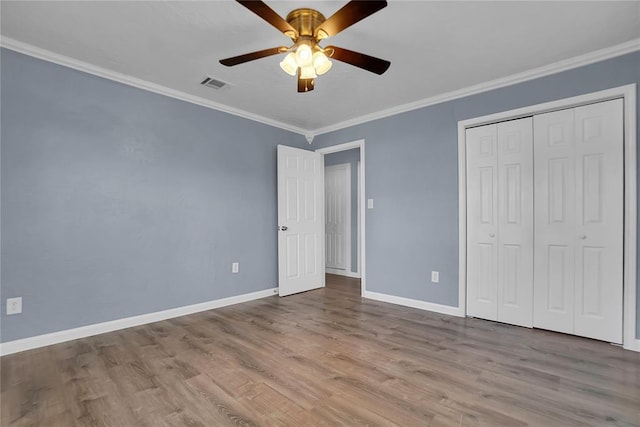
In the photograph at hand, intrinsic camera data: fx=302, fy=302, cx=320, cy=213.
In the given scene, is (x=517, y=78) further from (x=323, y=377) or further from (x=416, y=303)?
(x=323, y=377)

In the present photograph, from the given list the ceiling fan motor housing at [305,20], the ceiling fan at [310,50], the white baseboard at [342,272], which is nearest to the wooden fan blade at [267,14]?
the ceiling fan at [310,50]

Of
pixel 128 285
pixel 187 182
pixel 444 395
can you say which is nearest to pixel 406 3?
pixel 444 395

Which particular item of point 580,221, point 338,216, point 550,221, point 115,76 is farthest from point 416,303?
point 115,76

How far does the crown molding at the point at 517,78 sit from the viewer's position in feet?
8.18

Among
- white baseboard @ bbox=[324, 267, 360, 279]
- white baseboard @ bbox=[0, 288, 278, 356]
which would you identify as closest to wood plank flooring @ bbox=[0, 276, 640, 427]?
white baseboard @ bbox=[0, 288, 278, 356]

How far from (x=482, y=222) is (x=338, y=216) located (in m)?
3.09

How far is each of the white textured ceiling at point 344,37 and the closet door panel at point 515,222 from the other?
654 mm

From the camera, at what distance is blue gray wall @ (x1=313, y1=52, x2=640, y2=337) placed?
10.8 feet

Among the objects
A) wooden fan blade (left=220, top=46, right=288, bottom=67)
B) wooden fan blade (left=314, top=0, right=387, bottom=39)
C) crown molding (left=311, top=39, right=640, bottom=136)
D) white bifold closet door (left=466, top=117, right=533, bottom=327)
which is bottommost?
white bifold closet door (left=466, top=117, right=533, bottom=327)

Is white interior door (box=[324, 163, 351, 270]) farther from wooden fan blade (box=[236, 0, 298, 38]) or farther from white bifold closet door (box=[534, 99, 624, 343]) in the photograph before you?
wooden fan blade (box=[236, 0, 298, 38])

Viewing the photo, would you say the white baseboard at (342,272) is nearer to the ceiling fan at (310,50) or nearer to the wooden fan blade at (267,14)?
the ceiling fan at (310,50)

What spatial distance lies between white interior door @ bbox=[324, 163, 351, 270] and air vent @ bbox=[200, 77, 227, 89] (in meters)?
3.10

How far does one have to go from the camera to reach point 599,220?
8.57 ft

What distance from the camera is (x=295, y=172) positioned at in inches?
174
